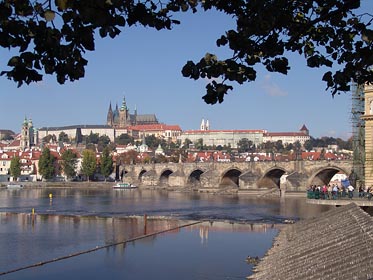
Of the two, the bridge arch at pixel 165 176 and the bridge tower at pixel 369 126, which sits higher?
the bridge tower at pixel 369 126

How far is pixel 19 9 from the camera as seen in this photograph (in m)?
4.47

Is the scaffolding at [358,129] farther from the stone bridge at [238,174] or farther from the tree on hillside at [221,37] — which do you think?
the tree on hillside at [221,37]

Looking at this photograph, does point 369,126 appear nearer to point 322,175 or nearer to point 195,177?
point 322,175

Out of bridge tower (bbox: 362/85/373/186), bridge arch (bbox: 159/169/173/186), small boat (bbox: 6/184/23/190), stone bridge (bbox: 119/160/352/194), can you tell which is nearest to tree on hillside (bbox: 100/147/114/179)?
stone bridge (bbox: 119/160/352/194)

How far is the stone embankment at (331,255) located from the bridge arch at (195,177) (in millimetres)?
65518

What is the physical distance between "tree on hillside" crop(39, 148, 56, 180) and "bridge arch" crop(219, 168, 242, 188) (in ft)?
102

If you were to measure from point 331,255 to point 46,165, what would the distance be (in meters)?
90.7

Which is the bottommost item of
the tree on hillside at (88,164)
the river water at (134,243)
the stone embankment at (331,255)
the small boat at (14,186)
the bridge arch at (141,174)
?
the river water at (134,243)

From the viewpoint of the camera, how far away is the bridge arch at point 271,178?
2975 inches

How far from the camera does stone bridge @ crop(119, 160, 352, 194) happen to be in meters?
69.4

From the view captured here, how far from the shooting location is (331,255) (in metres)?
15.2

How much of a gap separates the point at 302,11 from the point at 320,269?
908 centimetres

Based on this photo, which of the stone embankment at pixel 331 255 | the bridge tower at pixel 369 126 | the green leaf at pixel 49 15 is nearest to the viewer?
the green leaf at pixel 49 15

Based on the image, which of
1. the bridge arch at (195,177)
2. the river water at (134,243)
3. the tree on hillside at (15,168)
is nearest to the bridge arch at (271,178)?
the bridge arch at (195,177)
